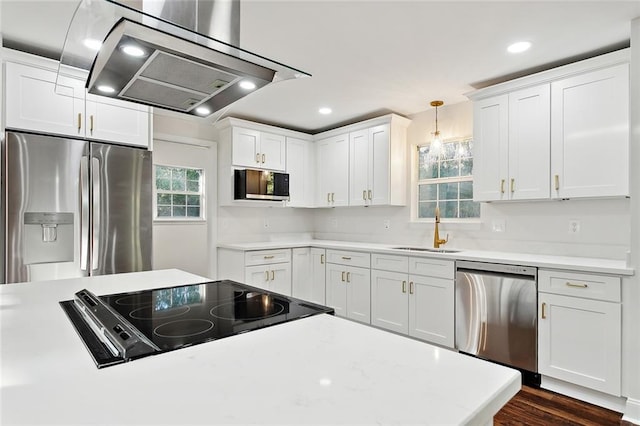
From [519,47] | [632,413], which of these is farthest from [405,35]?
[632,413]

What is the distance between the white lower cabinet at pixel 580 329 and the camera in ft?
7.43

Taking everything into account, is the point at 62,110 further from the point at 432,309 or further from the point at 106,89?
the point at 432,309

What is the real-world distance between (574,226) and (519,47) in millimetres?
1491

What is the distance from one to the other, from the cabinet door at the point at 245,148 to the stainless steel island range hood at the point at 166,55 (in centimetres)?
273

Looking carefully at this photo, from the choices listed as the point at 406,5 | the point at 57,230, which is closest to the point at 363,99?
the point at 406,5

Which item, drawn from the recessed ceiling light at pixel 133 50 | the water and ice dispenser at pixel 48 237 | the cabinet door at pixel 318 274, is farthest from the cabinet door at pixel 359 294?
the recessed ceiling light at pixel 133 50

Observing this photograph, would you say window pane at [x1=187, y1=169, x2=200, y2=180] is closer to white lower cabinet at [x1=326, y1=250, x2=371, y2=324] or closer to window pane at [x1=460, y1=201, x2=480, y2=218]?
white lower cabinet at [x1=326, y1=250, x2=371, y2=324]

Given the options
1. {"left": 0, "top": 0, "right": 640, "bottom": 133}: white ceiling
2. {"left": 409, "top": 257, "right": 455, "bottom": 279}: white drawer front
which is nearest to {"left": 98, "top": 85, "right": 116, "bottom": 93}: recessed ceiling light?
{"left": 0, "top": 0, "right": 640, "bottom": 133}: white ceiling

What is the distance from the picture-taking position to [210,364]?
800mm

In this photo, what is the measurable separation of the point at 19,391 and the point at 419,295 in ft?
9.94

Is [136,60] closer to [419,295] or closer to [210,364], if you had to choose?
[210,364]

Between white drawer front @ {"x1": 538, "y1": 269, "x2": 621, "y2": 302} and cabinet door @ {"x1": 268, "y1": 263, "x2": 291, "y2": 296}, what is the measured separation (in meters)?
2.55

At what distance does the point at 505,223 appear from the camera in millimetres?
3373

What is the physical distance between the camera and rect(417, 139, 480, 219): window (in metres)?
3.73
